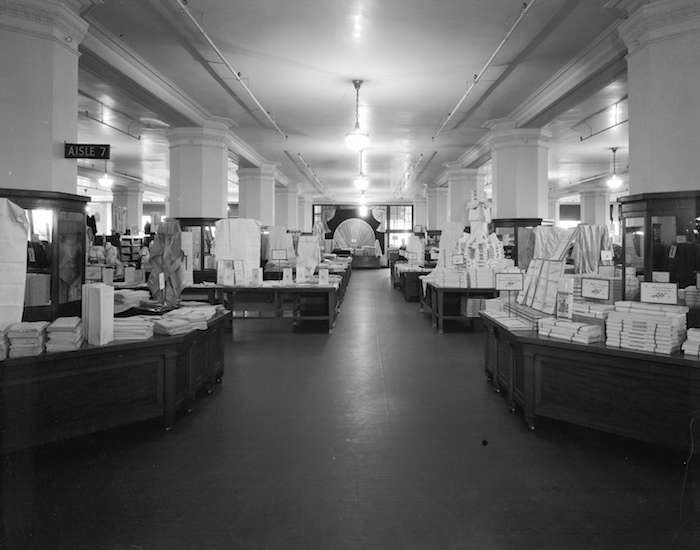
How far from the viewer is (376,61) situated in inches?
310

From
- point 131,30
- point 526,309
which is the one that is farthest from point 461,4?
point 131,30

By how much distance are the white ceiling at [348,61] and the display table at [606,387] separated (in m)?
3.95

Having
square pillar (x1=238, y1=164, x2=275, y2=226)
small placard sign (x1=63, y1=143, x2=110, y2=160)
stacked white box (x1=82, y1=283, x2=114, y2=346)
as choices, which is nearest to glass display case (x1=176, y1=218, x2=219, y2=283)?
square pillar (x1=238, y1=164, x2=275, y2=226)

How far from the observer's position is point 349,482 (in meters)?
3.32

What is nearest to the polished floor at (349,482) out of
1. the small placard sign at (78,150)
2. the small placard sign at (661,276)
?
the small placard sign at (661,276)

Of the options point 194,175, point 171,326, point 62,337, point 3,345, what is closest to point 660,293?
point 171,326

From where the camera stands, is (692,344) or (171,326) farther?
(171,326)

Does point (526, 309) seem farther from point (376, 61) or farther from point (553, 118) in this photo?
point (553, 118)

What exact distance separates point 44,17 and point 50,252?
2275mm

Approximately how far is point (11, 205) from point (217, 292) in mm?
5067

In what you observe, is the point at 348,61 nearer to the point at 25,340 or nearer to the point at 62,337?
the point at 62,337

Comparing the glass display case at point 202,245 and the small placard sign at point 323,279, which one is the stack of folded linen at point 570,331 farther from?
the glass display case at point 202,245

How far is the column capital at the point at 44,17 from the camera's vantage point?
533 cm

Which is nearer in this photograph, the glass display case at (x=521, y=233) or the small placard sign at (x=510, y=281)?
the small placard sign at (x=510, y=281)
